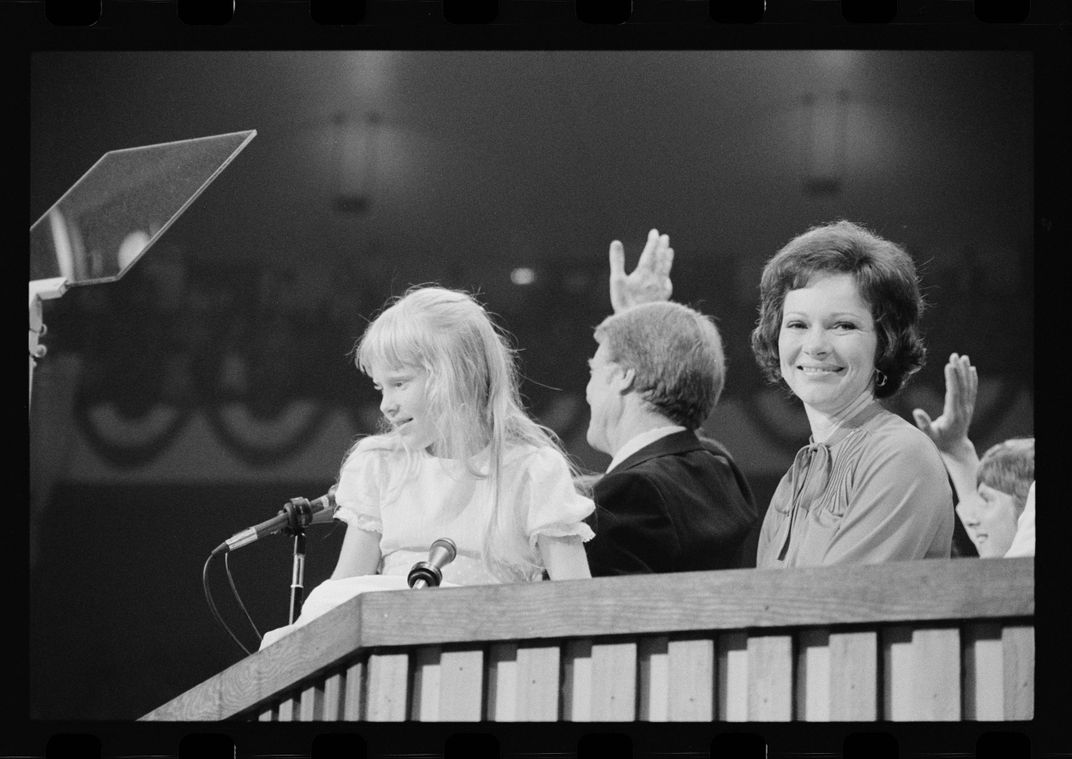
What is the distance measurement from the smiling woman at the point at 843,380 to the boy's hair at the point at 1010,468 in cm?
17

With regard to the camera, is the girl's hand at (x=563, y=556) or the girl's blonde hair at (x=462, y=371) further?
Result: the girl's blonde hair at (x=462, y=371)

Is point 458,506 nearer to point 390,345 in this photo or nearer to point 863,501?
point 390,345

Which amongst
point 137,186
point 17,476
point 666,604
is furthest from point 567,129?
point 17,476

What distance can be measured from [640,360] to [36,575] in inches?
81.8

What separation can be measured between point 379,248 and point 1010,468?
2.09 meters

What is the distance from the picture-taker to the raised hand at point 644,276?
4.66 metres

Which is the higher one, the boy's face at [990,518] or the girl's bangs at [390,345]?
the girl's bangs at [390,345]

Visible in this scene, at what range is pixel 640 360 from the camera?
4609 mm

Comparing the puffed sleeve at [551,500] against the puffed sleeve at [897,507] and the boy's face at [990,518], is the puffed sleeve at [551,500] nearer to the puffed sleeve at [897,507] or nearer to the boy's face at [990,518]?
the puffed sleeve at [897,507]

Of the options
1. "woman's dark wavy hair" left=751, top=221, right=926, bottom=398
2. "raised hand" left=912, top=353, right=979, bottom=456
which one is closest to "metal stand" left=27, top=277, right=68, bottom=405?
"woman's dark wavy hair" left=751, top=221, right=926, bottom=398

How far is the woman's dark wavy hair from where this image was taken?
4535mm

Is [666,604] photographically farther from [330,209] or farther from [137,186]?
[137,186]
